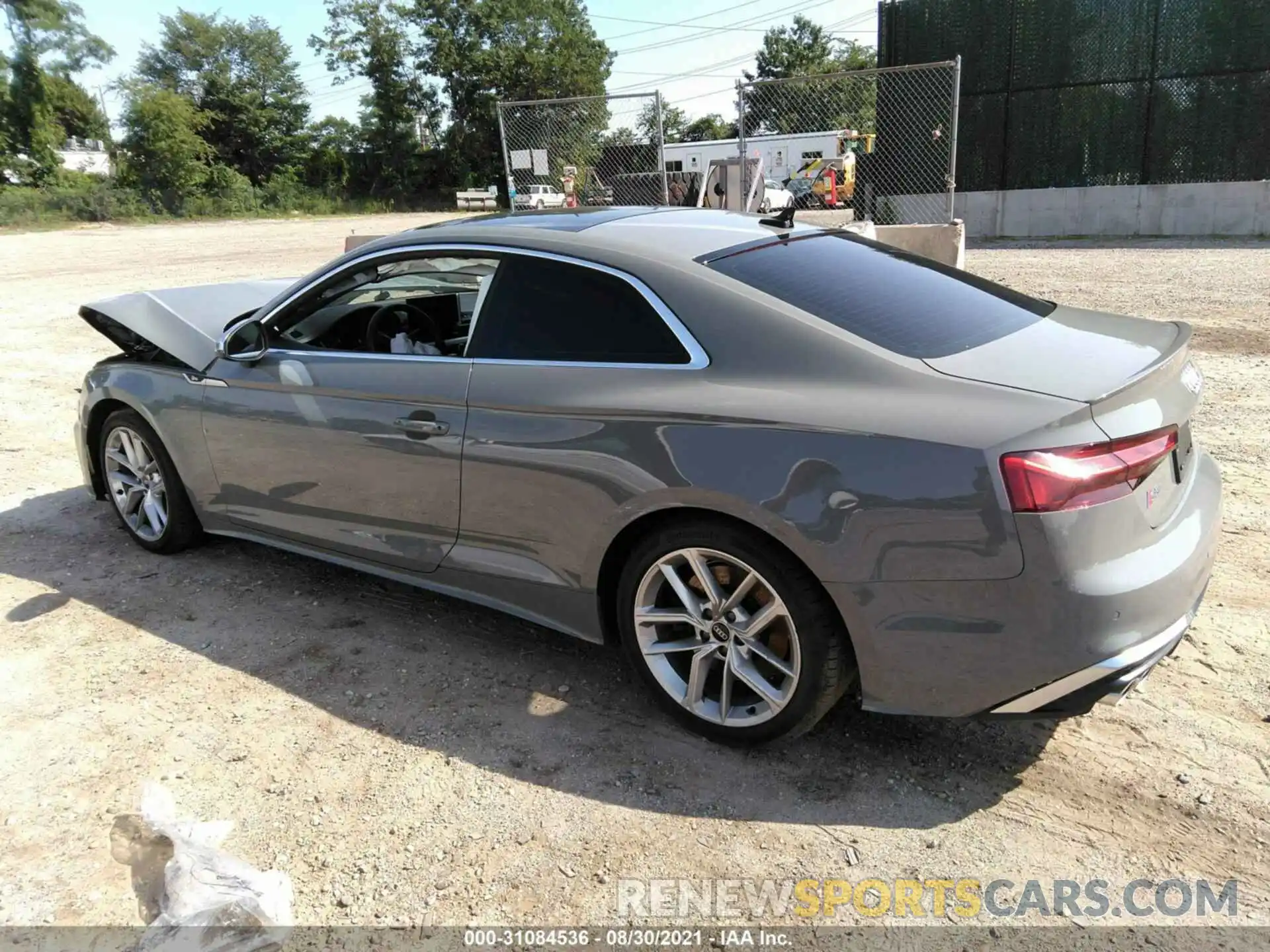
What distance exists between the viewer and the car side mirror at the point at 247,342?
3.91m

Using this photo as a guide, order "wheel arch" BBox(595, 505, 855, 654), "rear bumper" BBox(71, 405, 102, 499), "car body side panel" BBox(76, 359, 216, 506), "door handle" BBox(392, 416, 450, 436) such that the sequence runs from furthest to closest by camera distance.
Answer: "rear bumper" BBox(71, 405, 102, 499) < "car body side panel" BBox(76, 359, 216, 506) < "door handle" BBox(392, 416, 450, 436) < "wheel arch" BBox(595, 505, 855, 654)

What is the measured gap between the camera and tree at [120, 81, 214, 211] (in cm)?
5203

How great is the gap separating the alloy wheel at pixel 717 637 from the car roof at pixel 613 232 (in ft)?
3.45

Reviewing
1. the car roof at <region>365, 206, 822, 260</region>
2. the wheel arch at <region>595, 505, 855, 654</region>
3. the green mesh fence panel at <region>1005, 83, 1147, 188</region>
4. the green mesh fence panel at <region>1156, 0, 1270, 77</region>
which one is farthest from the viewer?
the green mesh fence panel at <region>1005, 83, 1147, 188</region>

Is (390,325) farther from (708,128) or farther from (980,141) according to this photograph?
(708,128)

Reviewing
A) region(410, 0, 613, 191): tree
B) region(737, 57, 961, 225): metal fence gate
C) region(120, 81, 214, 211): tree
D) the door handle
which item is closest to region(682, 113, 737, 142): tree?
region(410, 0, 613, 191): tree

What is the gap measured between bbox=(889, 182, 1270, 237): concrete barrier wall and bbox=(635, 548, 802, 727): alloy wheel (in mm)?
16991

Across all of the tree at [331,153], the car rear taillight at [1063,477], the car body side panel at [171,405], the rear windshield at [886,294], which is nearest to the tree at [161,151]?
the tree at [331,153]

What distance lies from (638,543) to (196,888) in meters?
1.52

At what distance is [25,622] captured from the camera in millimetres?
4020

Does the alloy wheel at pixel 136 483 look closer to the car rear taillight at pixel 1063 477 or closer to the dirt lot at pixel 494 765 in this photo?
the dirt lot at pixel 494 765

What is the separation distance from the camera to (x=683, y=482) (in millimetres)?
2693

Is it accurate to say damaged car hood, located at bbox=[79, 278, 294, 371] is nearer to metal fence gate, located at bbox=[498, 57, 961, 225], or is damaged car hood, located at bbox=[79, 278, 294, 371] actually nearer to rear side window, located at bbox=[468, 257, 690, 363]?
rear side window, located at bbox=[468, 257, 690, 363]

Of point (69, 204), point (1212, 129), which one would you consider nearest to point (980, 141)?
point (1212, 129)
